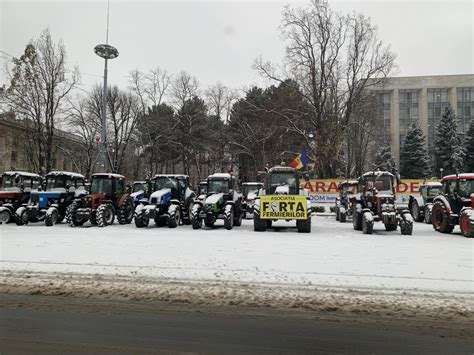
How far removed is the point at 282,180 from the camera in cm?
1850

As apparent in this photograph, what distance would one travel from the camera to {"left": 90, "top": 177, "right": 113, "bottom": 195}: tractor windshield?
2052cm

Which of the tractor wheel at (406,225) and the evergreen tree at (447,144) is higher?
the evergreen tree at (447,144)

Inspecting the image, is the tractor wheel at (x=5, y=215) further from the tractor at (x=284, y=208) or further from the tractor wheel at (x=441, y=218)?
the tractor wheel at (x=441, y=218)

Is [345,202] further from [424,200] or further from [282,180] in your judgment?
[282,180]

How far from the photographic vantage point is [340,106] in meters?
38.9

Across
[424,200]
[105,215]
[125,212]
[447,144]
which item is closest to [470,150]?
[447,144]

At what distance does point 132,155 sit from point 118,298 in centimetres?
5133

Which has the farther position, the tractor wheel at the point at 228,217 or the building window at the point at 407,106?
the building window at the point at 407,106

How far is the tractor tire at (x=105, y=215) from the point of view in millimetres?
18891

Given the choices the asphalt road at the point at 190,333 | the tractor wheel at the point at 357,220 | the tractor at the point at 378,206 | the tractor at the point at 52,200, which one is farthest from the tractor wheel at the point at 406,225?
the tractor at the point at 52,200

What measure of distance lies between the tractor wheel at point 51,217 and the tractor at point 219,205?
22.5 ft

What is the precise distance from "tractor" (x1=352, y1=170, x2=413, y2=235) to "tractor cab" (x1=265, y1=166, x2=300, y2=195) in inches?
114

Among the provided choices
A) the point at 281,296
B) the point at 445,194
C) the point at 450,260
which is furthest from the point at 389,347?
the point at 445,194

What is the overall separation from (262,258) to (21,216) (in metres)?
14.3
